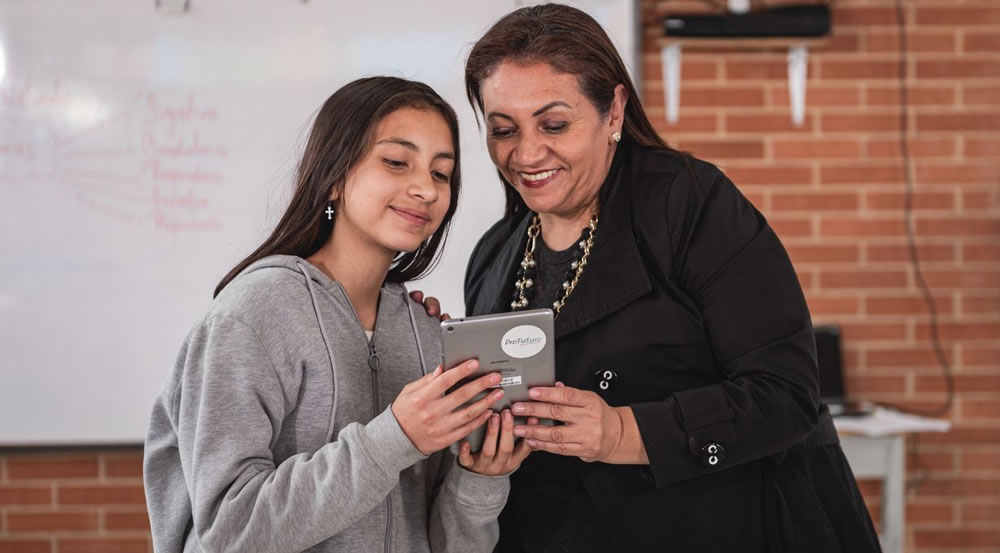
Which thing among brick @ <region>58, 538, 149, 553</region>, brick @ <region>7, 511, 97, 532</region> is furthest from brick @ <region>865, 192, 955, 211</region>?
brick @ <region>7, 511, 97, 532</region>

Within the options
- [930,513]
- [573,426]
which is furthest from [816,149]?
[573,426]

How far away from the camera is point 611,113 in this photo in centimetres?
149

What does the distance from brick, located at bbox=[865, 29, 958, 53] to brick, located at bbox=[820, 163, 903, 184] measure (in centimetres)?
35

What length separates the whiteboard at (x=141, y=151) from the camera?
266 centimetres

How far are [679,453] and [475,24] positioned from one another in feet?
5.67

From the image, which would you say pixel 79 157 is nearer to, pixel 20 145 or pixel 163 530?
pixel 20 145

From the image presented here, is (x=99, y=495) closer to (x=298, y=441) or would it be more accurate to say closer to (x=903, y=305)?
(x=298, y=441)

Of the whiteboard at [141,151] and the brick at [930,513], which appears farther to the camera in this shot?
the brick at [930,513]

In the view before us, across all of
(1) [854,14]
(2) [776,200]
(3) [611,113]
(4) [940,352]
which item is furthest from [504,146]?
(4) [940,352]

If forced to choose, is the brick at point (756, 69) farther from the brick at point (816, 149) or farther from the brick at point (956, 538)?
the brick at point (956, 538)

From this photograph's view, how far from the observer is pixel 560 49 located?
1.41 m

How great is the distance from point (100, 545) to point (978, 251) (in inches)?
111

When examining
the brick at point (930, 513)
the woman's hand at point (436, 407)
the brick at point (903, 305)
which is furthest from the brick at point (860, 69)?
the woman's hand at point (436, 407)

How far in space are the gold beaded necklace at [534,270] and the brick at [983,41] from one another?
1.88 m
